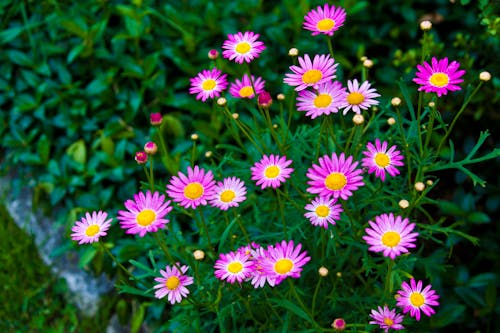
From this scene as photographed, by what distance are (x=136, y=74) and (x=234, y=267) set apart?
1415mm

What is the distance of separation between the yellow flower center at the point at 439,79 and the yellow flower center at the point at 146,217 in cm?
64

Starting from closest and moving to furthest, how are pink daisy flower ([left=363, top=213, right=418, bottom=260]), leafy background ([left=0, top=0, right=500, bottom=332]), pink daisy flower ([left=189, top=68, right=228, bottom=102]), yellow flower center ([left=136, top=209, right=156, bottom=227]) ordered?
pink daisy flower ([left=363, top=213, right=418, bottom=260]) → yellow flower center ([left=136, top=209, right=156, bottom=227]) → pink daisy flower ([left=189, top=68, right=228, bottom=102]) → leafy background ([left=0, top=0, right=500, bottom=332])

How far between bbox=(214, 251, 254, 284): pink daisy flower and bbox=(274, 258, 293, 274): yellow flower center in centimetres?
6

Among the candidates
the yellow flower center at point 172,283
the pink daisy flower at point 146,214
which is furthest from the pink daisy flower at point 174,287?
the pink daisy flower at point 146,214

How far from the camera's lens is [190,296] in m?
1.33

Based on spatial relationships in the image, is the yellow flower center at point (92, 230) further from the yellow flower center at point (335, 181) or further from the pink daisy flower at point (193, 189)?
the yellow flower center at point (335, 181)

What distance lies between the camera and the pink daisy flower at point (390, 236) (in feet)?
3.67

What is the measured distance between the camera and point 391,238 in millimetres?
1145

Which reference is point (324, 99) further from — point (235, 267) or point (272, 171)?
point (235, 267)

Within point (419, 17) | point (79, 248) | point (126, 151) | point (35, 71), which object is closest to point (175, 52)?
A: point (126, 151)

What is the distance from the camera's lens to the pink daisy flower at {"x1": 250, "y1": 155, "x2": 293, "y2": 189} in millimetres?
1285

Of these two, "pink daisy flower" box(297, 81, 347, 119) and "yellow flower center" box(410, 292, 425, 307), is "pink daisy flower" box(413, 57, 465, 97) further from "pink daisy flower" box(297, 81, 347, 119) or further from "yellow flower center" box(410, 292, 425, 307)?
"yellow flower center" box(410, 292, 425, 307)

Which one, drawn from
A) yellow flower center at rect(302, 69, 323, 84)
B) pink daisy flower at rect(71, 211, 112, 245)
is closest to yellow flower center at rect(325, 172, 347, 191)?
yellow flower center at rect(302, 69, 323, 84)

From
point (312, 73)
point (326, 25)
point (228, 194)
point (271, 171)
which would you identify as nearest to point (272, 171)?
point (271, 171)
